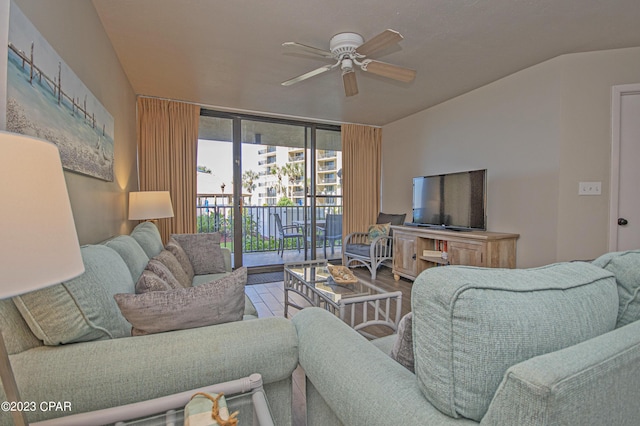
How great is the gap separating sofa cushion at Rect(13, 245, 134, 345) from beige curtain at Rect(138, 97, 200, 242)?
313cm

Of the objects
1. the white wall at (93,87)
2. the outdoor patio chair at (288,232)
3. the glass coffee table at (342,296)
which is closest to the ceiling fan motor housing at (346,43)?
the white wall at (93,87)

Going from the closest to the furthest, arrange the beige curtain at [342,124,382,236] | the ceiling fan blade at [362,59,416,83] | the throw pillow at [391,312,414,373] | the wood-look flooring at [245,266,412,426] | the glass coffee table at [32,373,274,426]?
the glass coffee table at [32,373,274,426]
the throw pillow at [391,312,414,373]
the wood-look flooring at [245,266,412,426]
the ceiling fan blade at [362,59,416,83]
the beige curtain at [342,124,382,236]

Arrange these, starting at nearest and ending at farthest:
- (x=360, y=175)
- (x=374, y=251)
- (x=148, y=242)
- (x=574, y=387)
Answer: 1. (x=574, y=387)
2. (x=148, y=242)
3. (x=374, y=251)
4. (x=360, y=175)

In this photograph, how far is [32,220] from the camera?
1.81 feet

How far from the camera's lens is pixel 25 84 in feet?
4.00

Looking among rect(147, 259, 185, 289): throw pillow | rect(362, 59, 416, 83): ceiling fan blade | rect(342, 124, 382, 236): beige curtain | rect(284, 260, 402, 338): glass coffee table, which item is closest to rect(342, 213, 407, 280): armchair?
rect(342, 124, 382, 236): beige curtain

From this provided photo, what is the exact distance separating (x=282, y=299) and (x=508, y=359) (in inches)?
115

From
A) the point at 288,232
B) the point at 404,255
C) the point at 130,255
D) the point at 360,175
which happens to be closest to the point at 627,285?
the point at 130,255

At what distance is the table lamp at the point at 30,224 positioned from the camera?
0.51 meters

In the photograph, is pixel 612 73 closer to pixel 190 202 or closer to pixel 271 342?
pixel 271 342

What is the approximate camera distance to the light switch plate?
109 inches

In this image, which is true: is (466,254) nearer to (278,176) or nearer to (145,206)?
(278,176)

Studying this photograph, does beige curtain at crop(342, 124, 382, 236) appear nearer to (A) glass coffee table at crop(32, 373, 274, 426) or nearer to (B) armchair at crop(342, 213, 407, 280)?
(B) armchair at crop(342, 213, 407, 280)

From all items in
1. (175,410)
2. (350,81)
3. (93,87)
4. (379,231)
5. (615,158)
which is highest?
(350,81)
